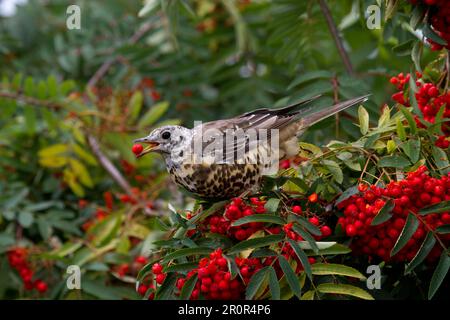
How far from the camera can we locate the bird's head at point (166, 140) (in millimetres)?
3473

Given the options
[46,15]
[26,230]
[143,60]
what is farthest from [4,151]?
[46,15]

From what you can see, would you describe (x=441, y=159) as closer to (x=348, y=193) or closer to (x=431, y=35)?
(x=348, y=193)

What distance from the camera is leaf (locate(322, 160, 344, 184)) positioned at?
2766mm

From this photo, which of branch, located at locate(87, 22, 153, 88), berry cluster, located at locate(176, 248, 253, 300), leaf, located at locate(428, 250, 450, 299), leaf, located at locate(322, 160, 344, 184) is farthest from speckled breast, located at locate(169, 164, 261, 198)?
branch, located at locate(87, 22, 153, 88)

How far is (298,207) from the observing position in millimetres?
2756

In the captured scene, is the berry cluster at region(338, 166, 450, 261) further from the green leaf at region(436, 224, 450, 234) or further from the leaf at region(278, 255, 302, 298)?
the leaf at region(278, 255, 302, 298)

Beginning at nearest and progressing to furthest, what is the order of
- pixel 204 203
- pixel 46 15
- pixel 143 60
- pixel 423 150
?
pixel 423 150 < pixel 204 203 < pixel 143 60 < pixel 46 15

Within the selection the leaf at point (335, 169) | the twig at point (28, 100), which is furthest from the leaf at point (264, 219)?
the twig at point (28, 100)

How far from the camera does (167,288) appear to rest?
2836 mm

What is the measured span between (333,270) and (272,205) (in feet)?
1.06

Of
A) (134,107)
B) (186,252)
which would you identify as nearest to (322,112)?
(186,252)

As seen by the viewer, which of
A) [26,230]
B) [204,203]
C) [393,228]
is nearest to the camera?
[393,228]

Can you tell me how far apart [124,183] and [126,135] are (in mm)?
326
